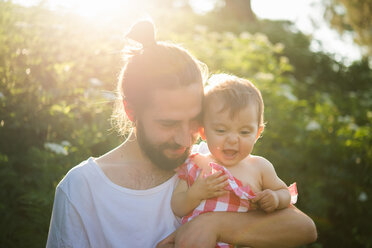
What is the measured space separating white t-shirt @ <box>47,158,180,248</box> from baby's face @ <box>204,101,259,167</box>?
46 centimetres

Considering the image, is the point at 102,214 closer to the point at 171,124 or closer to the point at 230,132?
the point at 171,124

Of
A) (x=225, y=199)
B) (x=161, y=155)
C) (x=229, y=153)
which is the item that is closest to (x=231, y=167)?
(x=229, y=153)

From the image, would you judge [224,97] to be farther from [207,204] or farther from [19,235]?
[19,235]

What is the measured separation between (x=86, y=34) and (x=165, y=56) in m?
4.12

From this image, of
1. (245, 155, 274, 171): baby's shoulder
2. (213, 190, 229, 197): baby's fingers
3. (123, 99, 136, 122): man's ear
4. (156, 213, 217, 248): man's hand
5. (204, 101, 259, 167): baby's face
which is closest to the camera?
(156, 213, 217, 248): man's hand

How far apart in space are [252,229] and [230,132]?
575mm

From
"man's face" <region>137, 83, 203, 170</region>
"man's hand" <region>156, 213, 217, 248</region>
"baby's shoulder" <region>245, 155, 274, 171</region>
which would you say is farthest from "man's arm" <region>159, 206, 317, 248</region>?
"man's face" <region>137, 83, 203, 170</region>

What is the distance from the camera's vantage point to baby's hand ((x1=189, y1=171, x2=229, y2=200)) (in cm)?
211

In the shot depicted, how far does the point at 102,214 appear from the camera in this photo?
2.15m

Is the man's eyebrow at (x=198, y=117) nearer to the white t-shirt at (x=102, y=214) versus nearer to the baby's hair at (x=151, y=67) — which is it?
the baby's hair at (x=151, y=67)

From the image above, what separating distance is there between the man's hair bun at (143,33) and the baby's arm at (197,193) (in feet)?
2.96

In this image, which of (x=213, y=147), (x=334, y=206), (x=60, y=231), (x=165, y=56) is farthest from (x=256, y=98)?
(x=334, y=206)

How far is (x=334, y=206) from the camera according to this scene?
5203mm

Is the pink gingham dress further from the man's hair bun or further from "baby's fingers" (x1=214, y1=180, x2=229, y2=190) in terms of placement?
the man's hair bun
